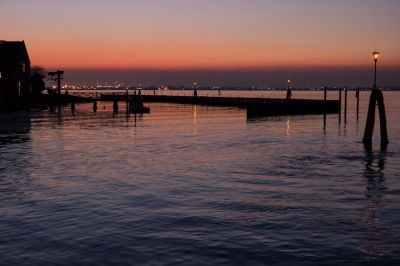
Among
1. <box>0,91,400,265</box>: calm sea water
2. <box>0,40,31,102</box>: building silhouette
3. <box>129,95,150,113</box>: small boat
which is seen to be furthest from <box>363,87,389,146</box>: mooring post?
<box>0,40,31,102</box>: building silhouette

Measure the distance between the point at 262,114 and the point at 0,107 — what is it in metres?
37.1

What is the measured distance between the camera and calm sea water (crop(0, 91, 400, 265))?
37.3 ft

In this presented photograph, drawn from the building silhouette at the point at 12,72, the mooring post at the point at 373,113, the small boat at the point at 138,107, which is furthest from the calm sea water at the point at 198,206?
the building silhouette at the point at 12,72

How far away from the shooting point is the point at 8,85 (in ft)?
Answer: 251

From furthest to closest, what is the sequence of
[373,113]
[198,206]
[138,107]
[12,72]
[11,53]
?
[11,53] → [12,72] → [138,107] → [373,113] → [198,206]

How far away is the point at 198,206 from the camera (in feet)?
52.3

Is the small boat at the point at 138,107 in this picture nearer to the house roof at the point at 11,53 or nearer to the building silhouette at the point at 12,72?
the building silhouette at the point at 12,72

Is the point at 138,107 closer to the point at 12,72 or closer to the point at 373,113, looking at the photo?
the point at 12,72

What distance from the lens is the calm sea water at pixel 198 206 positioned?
1138 centimetres

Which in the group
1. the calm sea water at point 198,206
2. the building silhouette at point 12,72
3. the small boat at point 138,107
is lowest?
the calm sea water at point 198,206

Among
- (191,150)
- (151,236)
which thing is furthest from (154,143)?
(151,236)

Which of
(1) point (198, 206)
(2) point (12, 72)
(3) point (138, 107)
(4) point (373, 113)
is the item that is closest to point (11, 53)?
(2) point (12, 72)

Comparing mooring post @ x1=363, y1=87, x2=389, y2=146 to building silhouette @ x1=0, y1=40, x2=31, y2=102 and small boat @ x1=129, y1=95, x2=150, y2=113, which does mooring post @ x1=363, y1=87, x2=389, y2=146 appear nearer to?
small boat @ x1=129, y1=95, x2=150, y2=113

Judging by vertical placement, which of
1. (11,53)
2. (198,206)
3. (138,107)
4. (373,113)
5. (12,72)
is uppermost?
(11,53)
